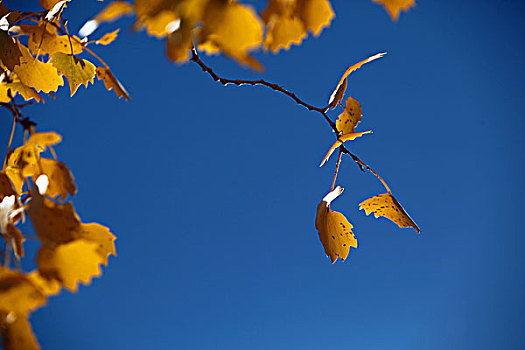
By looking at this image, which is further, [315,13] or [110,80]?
[110,80]

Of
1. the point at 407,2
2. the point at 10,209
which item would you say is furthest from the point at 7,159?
the point at 407,2

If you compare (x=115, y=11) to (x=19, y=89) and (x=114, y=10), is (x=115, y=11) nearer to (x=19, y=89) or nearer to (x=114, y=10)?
(x=114, y=10)

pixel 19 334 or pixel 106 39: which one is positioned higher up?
pixel 106 39

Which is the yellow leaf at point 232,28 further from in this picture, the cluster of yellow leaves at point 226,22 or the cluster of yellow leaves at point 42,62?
the cluster of yellow leaves at point 42,62

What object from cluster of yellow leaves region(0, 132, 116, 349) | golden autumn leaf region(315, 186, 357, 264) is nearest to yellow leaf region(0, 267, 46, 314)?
cluster of yellow leaves region(0, 132, 116, 349)

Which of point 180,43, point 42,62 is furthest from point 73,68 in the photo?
point 180,43

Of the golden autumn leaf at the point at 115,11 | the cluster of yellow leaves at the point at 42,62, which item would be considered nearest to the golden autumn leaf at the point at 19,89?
the cluster of yellow leaves at the point at 42,62

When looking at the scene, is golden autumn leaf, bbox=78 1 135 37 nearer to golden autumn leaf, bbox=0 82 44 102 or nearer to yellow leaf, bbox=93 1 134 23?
yellow leaf, bbox=93 1 134 23
